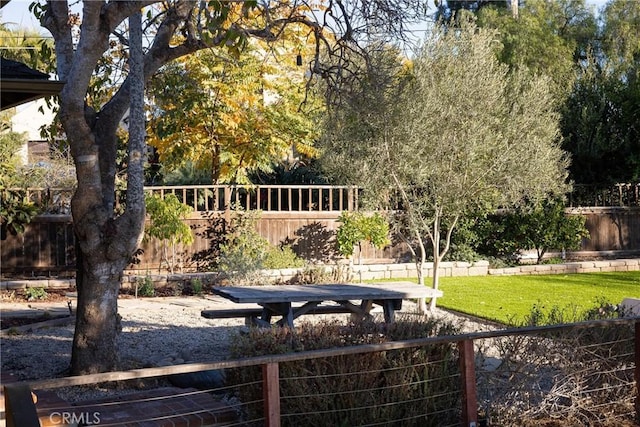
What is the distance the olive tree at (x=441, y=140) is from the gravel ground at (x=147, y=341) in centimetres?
208

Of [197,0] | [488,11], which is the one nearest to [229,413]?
[197,0]

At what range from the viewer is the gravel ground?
28.2ft

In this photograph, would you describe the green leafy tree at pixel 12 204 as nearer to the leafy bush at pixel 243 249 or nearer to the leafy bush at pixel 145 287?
the leafy bush at pixel 145 287

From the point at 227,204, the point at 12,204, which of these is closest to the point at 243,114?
the point at 227,204

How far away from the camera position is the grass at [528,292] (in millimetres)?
12992

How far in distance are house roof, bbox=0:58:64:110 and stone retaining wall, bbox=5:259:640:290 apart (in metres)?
9.34

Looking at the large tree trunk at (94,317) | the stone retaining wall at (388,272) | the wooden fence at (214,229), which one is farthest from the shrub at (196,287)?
the large tree trunk at (94,317)

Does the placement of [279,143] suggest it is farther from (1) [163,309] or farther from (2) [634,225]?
(2) [634,225]

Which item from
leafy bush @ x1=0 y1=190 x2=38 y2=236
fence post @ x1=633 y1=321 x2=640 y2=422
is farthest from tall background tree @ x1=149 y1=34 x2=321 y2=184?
fence post @ x1=633 y1=321 x2=640 y2=422

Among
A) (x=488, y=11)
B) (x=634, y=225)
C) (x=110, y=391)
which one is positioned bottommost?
(x=110, y=391)

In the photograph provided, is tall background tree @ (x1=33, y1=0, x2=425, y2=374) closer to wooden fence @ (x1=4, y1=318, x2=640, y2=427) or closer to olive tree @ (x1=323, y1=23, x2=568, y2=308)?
wooden fence @ (x1=4, y1=318, x2=640, y2=427)

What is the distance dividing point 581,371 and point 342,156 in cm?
726

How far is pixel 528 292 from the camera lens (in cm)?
1530

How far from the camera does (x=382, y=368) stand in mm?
5898
